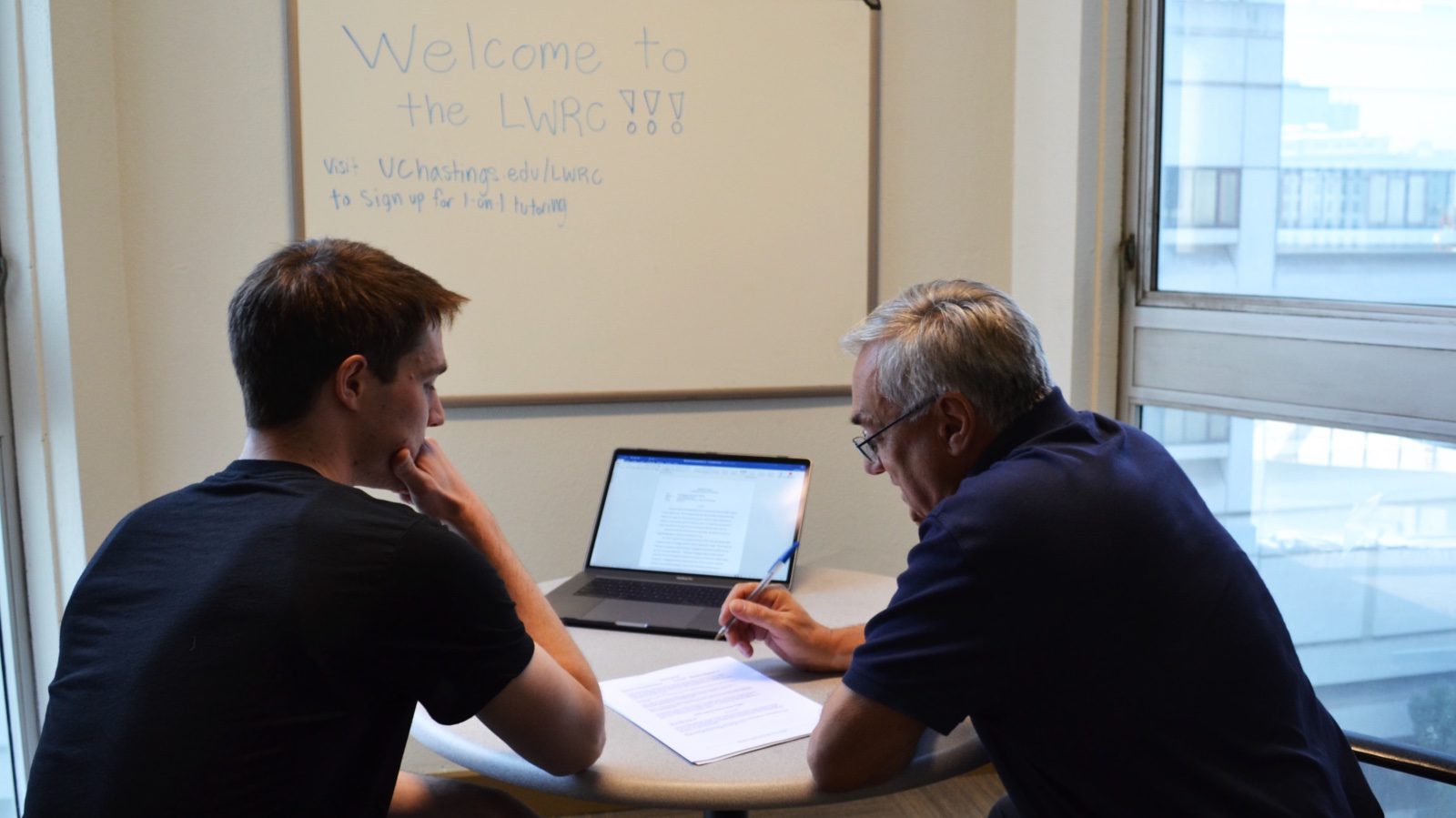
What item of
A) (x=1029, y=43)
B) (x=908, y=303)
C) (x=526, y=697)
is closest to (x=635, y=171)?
(x=1029, y=43)

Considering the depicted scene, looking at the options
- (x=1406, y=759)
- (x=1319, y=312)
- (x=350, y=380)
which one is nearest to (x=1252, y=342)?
(x=1319, y=312)

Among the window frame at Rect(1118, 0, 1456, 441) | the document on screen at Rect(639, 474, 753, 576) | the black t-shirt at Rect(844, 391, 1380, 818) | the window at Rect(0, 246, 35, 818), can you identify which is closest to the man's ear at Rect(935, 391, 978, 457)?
the black t-shirt at Rect(844, 391, 1380, 818)

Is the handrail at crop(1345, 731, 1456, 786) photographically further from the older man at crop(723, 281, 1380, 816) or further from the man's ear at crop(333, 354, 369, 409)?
the man's ear at crop(333, 354, 369, 409)

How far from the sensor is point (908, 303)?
152 centimetres

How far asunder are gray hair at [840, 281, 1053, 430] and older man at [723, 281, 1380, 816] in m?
0.07

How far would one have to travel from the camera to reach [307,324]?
1.28m

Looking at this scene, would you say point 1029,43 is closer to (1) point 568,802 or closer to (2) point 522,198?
(2) point 522,198

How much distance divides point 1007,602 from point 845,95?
5.78 feet

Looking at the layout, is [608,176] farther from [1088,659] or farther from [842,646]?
[1088,659]

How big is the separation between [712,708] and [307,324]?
73 cm

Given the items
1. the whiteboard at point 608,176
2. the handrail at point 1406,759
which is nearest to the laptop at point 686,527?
the whiteboard at point 608,176

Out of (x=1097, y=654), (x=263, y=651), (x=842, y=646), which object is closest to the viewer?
(x=263, y=651)

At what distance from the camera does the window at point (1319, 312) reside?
6.89ft

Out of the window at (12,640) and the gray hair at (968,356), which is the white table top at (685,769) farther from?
the window at (12,640)
